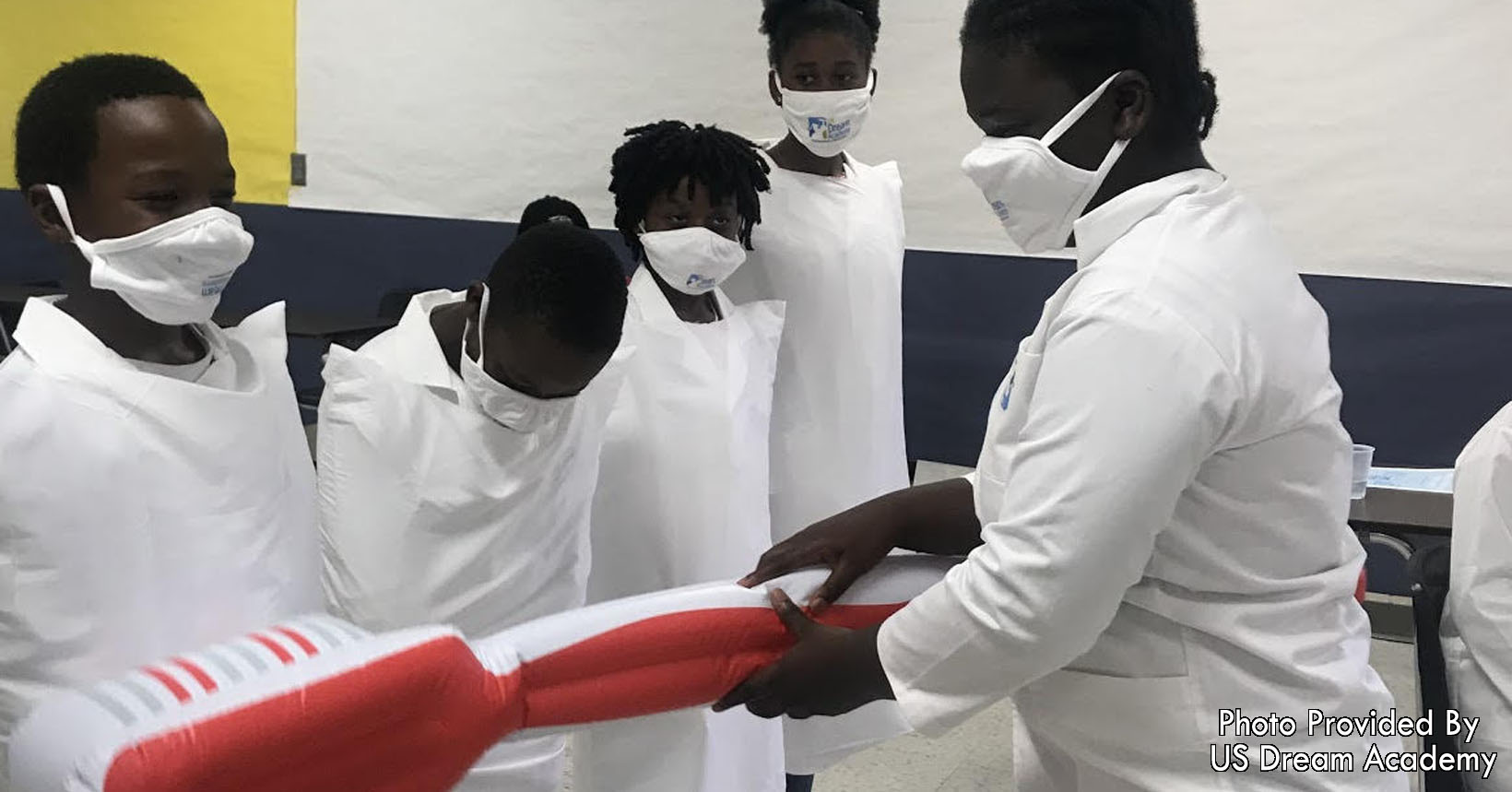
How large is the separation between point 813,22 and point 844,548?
1.15 m

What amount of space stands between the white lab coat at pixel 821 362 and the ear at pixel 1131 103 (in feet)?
3.33

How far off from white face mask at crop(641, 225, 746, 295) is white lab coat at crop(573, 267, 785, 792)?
0.06 m

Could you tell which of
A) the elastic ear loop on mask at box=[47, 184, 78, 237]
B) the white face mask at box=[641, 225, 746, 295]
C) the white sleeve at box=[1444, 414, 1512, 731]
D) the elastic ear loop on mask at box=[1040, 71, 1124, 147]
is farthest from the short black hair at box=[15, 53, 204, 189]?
the white sleeve at box=[1444, 414, 1512, 731]

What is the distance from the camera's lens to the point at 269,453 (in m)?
1.20

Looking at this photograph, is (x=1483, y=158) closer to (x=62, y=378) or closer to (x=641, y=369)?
(x=641, y=369)

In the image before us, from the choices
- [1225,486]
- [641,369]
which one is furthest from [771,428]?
[1225,486]

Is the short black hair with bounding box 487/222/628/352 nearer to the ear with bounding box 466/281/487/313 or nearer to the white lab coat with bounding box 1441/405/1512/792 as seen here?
the ear with bounding box 466/281/487/313

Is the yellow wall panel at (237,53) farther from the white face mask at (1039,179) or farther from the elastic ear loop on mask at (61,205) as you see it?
the white face mask at (1039,179)

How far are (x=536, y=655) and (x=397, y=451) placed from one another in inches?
17.6

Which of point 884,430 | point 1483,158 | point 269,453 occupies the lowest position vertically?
point 884,430

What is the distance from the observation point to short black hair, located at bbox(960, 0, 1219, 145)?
3.08 ft

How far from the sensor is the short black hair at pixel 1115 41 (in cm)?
94

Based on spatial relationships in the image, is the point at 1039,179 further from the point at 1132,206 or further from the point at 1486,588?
the point at 1486,588

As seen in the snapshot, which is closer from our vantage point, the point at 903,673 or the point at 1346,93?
the point at 903,673
